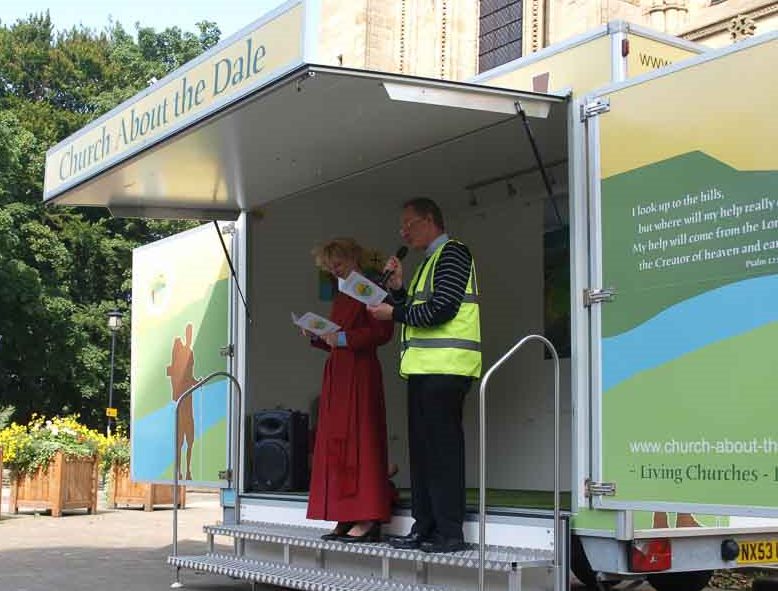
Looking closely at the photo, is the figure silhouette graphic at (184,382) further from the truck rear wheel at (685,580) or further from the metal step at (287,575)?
the truck rear wheel at (685,580)

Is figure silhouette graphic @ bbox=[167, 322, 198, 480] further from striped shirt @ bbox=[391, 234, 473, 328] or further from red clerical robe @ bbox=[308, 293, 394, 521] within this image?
striped shirt @ bbox=[391, 234, 473, 328]

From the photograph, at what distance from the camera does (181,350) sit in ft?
31.5

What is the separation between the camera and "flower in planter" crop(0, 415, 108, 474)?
15922mm

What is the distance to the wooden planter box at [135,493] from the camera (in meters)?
16.8

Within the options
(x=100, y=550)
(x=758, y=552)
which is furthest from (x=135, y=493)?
(x=758, y=552)

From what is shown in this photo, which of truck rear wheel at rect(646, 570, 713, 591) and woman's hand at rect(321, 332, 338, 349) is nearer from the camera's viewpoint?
woman's hand at rect(321, 332, 338, 349)

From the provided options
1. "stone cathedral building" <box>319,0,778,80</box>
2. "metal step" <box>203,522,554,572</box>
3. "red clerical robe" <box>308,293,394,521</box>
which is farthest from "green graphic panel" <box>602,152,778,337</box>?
"stone cathedral building" <box>319,0,778,80</box>

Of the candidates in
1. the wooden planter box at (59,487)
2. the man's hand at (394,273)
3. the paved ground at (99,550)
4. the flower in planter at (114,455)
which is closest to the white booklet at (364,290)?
the man's hand at (394,273)

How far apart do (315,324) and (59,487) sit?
959 cm

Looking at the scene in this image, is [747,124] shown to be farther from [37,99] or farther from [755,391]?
[37,99]

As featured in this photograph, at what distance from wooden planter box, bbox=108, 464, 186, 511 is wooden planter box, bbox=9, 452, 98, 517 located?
804mm

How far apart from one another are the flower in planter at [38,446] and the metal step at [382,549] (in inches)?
326

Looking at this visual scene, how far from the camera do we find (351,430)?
712 cm

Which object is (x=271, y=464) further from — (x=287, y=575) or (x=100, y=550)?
(x=100, y=550)
